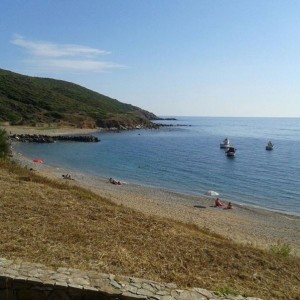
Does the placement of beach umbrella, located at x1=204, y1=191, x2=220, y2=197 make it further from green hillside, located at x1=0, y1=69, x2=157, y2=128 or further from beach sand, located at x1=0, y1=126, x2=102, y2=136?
green hillside, located at x1=0, y1=69, x2=157, y2=128

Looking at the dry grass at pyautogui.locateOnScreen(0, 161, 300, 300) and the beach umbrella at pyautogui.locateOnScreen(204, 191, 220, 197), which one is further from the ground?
the dry grass at pyautogui.locateOnScreen(0, 161, 300, 300)

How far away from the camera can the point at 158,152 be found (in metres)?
68.1

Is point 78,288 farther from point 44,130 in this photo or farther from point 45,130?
point 45,130

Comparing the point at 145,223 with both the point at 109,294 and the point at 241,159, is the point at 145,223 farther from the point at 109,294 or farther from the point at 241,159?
the point at 241,159

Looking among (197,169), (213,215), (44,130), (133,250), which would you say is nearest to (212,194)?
(213,215)

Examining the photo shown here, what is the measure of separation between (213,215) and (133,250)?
19681 millimetres

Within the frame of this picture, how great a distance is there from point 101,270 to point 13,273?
1.59 metres

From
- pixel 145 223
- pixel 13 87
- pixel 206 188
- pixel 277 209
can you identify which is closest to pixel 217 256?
pixel 145 223

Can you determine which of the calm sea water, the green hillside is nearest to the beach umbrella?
the calm sea water

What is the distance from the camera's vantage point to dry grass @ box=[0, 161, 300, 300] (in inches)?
271

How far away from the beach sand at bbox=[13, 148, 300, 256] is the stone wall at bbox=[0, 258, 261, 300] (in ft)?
44.3

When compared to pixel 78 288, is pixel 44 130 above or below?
above

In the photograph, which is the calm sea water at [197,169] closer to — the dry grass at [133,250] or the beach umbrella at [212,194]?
the beach umbrella at [212,194]

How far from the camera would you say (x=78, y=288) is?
5387 mm
